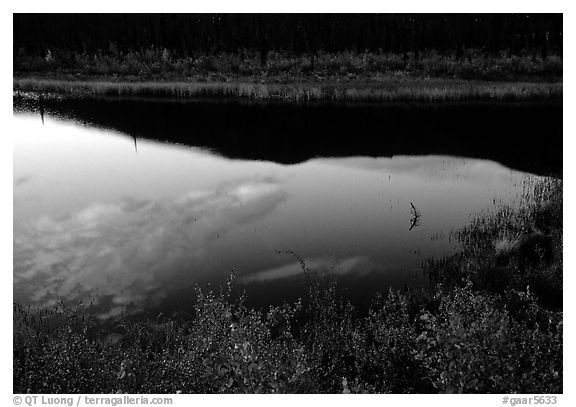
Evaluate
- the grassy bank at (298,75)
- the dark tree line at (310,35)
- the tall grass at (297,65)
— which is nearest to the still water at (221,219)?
the grassy bank at (298,75)

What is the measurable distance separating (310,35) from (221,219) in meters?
52.0

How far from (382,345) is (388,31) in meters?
58.5

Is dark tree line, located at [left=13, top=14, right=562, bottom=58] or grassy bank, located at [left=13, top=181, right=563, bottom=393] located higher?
dark tree line, located at [left=13, top=14, right=562, bottom=58]

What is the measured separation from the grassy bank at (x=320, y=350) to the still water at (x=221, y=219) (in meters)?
1.14

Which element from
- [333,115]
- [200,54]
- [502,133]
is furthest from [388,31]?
[502,133]

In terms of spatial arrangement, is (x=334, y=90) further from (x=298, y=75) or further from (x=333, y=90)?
(x=298, y=75)

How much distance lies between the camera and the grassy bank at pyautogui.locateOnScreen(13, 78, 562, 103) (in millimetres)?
34469

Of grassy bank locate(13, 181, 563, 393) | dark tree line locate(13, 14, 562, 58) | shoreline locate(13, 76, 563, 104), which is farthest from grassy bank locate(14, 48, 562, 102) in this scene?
grassy bank locate(13, 181, 563, 393)

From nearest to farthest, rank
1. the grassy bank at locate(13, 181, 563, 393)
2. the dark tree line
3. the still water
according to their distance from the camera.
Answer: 1. the grassy bank at locate(13, 181, 563, 393)
2. the still water
3. the dark tree line

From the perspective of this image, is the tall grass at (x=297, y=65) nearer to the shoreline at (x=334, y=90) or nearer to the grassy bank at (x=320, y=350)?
the shoreline at (x=334, y=90)

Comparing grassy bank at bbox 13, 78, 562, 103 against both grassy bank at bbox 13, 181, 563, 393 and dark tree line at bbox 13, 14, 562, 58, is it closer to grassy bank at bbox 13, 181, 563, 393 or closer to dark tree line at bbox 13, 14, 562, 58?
dark tree line at bbox 13, 14, 562, 58

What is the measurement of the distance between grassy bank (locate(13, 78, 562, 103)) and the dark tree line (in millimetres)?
17351

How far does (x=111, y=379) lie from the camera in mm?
5324

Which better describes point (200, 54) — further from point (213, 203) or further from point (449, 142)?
point (213, 203)
